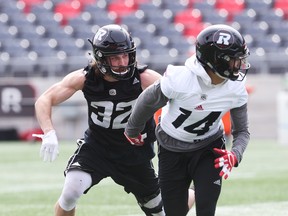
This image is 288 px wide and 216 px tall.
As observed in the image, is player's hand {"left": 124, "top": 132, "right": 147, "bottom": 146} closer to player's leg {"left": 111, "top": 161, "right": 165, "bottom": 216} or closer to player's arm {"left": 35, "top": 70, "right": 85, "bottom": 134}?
player's leg {"left": 111, "top": 161, "right": 165, "bottom": 216}

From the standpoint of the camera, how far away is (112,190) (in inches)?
413

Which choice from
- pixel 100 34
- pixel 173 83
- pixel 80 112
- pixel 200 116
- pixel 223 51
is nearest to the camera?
pixel 223 51

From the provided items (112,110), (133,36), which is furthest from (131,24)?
(112,110)

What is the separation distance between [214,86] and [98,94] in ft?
3.61

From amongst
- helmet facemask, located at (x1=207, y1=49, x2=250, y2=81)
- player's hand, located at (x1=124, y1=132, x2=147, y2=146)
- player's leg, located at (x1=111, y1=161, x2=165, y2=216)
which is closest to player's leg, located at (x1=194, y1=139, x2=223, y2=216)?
player's hand, located at (x1=124, y1=132, x2=147, y2=146)

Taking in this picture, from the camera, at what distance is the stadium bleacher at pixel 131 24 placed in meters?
20.8

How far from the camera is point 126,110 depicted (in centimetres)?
644

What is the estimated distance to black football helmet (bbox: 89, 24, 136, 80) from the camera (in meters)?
6.20

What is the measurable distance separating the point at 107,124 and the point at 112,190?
4.12 meters

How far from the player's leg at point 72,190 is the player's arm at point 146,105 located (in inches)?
25.9

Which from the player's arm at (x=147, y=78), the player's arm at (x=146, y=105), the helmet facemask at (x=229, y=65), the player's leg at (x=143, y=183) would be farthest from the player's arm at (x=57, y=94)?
the helmet facemask at (x=229, y=65)

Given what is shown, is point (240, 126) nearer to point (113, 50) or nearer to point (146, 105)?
point (146, 105)

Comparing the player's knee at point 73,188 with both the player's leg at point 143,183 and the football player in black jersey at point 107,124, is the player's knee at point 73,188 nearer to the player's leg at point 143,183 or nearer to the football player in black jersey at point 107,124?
the football player in black jersey at point 107,124

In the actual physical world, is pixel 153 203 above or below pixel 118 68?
below
